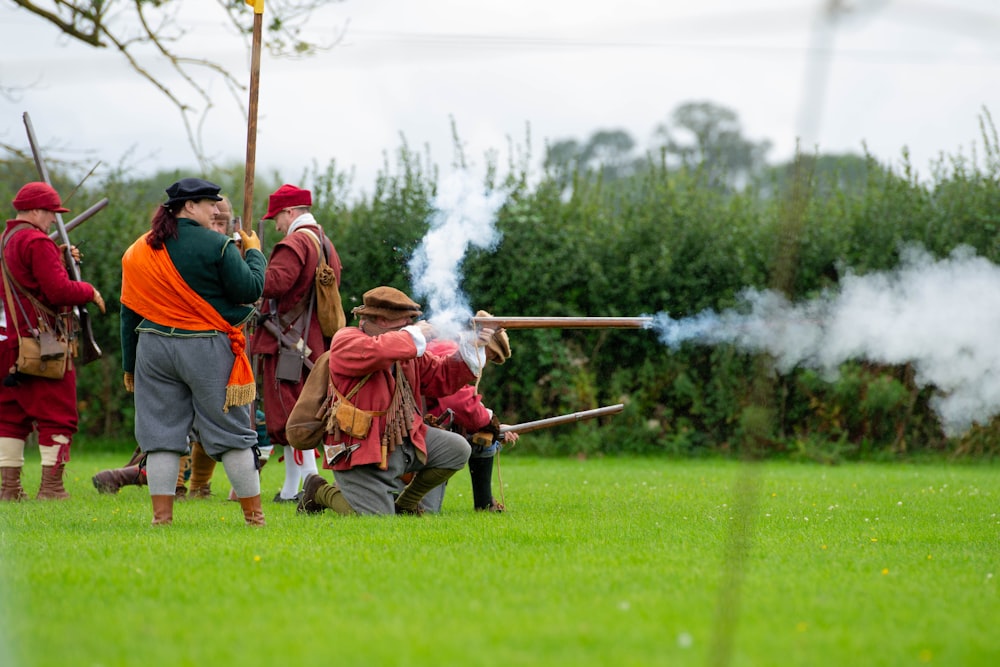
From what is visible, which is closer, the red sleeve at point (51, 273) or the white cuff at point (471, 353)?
the white cuff at point (471, 353)

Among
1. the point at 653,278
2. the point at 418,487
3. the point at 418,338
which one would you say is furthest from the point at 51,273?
the point at 653,278

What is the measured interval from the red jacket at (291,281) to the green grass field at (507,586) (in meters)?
1.28

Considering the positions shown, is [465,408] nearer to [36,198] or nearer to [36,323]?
[36,323]

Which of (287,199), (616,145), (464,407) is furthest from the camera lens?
(616,145)

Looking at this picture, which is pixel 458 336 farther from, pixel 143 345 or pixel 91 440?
pixel 91 440

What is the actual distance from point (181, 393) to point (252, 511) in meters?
0.86

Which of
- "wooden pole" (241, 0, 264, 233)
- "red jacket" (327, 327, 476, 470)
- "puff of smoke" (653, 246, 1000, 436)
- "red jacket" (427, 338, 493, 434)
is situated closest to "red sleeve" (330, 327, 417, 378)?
"red jacket" (327, 327, 476, 470)

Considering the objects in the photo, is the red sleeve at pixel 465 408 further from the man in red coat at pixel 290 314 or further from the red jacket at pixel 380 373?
the man in red coat at pixel 290 314

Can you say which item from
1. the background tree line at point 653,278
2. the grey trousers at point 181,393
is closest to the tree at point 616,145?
the background tree line at point 653,278

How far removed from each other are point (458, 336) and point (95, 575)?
3263 mm

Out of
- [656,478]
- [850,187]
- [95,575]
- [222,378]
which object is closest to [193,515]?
[222,378]

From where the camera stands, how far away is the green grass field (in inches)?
158

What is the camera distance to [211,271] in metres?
7.00

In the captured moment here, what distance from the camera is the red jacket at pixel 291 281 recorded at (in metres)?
8.63
